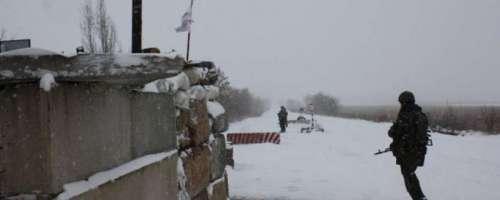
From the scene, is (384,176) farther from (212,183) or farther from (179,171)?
(179,171)

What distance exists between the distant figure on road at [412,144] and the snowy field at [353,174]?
116 centimetres

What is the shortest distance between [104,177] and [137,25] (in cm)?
114

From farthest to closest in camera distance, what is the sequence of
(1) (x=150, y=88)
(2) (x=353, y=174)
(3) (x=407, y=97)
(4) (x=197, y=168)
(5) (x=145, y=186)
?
(2) (x=353, y=174) → (3) (x=407, y=97) → (4) (x=197, y=168) → (1) (x=150, y=88) → (5) (x=145, y=186)

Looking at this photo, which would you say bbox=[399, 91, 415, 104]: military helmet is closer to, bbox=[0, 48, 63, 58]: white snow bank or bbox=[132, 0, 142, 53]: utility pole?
bbox=[132, 0, 142, 53]: utility pole

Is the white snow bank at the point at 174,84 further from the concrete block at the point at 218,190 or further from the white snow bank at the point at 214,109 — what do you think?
the concrete block at the point at 218,190

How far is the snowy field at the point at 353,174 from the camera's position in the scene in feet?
22.3

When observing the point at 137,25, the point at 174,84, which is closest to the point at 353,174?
the point at 174,84

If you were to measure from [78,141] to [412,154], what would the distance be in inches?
183

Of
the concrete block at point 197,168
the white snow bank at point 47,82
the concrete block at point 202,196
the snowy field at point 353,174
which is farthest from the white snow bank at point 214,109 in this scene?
the snowy field at point 353,174

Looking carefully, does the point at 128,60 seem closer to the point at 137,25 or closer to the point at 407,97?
the point at 137,25

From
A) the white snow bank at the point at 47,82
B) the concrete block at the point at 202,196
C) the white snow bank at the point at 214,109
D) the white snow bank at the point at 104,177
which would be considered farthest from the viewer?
the white snow bank at the point at 214,109

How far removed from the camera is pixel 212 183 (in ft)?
11.7

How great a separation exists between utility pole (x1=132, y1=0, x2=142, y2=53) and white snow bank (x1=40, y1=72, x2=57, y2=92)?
3.93 ft

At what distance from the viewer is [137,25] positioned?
2523mm
